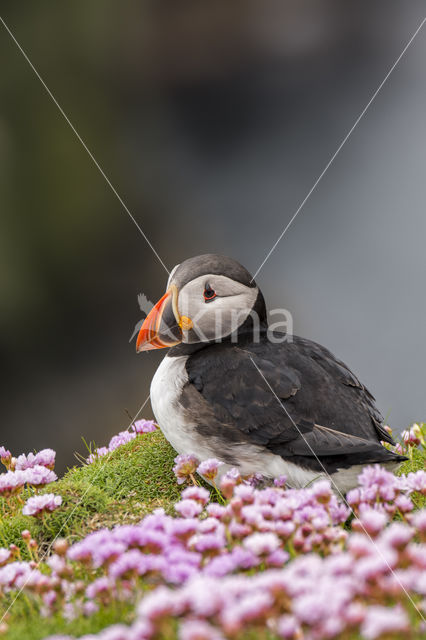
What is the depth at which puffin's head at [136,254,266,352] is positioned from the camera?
324cm

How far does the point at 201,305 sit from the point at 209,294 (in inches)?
2.8

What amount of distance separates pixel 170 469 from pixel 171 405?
555mm

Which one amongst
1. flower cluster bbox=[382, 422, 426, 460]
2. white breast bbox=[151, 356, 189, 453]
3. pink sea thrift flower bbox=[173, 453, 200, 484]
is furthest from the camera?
flower cluster bbox=[382, 422, 426, 460]

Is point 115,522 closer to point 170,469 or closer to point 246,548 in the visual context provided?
point 170,469

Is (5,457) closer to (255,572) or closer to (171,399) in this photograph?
(171,399)

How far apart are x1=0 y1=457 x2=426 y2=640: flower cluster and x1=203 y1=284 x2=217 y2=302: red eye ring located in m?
1.28

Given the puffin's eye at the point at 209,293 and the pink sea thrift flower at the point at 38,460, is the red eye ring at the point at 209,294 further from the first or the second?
the pink sea thrift flower at the point at 38,460

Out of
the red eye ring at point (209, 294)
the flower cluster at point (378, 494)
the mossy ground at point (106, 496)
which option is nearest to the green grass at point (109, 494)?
A: the mossy ground at point (106, 496)

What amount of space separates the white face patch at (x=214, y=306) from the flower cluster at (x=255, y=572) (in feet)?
4.04

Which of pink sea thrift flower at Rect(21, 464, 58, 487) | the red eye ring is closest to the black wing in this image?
the red eye ring

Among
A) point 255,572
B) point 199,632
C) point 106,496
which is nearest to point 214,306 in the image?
point 106,496

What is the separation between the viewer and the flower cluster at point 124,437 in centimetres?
397

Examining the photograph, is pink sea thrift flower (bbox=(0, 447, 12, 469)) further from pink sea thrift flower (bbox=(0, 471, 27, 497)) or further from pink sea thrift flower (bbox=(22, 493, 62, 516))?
pink sea thrift flower (bbox=(22, 493, 62, 516))

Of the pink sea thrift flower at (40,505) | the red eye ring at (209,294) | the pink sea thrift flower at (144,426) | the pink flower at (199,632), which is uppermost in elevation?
the pink flower at (199,632)
